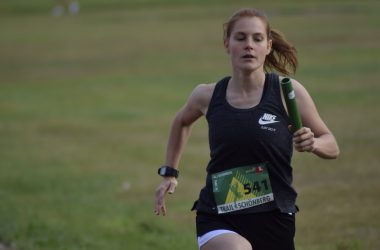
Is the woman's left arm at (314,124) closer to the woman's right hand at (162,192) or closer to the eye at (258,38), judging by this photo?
the eye at (258,38)

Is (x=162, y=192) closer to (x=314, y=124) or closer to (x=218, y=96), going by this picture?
(x=218, y=96)

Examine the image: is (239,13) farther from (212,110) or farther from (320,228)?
(320,228)

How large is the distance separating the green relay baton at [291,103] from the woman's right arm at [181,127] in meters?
0.87

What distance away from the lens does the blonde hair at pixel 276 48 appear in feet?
18.8

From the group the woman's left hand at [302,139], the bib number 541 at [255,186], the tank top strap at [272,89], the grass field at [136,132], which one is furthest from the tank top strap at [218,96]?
the grass field at [136,132]

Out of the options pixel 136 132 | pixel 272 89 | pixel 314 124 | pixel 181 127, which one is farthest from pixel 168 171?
pixel 136 132

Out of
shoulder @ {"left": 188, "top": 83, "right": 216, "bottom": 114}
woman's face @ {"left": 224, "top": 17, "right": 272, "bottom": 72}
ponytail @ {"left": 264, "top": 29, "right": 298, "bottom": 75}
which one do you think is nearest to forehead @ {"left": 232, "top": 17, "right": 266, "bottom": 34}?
woman's face @ {"left": 224, "top": 17, "right": 272, "bottom": 72}

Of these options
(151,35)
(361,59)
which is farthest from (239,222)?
(151,35)

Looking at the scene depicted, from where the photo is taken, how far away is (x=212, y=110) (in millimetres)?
5758

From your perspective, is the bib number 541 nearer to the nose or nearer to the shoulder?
the shoulder

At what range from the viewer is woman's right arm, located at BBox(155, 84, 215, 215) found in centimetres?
591

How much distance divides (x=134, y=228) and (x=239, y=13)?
4810mm

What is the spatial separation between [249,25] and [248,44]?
139mm

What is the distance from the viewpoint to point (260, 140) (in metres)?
5.54
